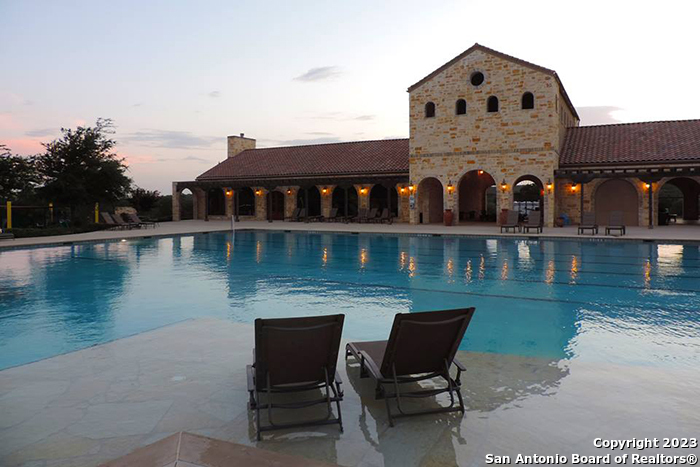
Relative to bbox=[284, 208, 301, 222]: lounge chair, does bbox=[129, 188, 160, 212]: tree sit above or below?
above

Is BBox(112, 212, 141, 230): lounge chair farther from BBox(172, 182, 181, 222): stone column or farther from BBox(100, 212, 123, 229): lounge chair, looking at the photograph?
BBox(172, 182, 181, 222): stone column

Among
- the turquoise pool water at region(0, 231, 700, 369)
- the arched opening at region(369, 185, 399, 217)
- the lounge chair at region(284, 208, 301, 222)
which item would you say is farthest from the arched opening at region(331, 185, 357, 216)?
the turquoise pool water at region(0, 231, 700, 369)

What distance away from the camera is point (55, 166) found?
2427cm

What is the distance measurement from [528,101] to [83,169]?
22136 millimetres

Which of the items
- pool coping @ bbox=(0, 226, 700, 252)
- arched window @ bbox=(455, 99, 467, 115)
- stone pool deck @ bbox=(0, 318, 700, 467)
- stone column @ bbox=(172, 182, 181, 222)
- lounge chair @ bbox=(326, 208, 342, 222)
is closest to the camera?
stone pool deck @ bbox=(0, 318, 700, 467)

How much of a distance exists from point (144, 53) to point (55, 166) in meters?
→ 8.75

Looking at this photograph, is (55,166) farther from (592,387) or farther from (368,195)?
(592,387)

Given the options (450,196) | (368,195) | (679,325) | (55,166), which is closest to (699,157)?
(450,196)

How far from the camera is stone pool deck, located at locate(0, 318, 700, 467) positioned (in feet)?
9.18

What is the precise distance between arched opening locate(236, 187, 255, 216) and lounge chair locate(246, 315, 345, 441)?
30.2 metres

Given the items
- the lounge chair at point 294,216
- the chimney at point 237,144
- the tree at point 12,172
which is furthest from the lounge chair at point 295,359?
the chimney at point 237,144

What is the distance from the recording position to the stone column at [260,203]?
1222 inches

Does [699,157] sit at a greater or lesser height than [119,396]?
greater

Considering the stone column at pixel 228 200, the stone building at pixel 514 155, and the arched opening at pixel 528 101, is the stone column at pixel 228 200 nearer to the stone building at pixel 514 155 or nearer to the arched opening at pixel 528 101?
the stone building at pixel 514 155
